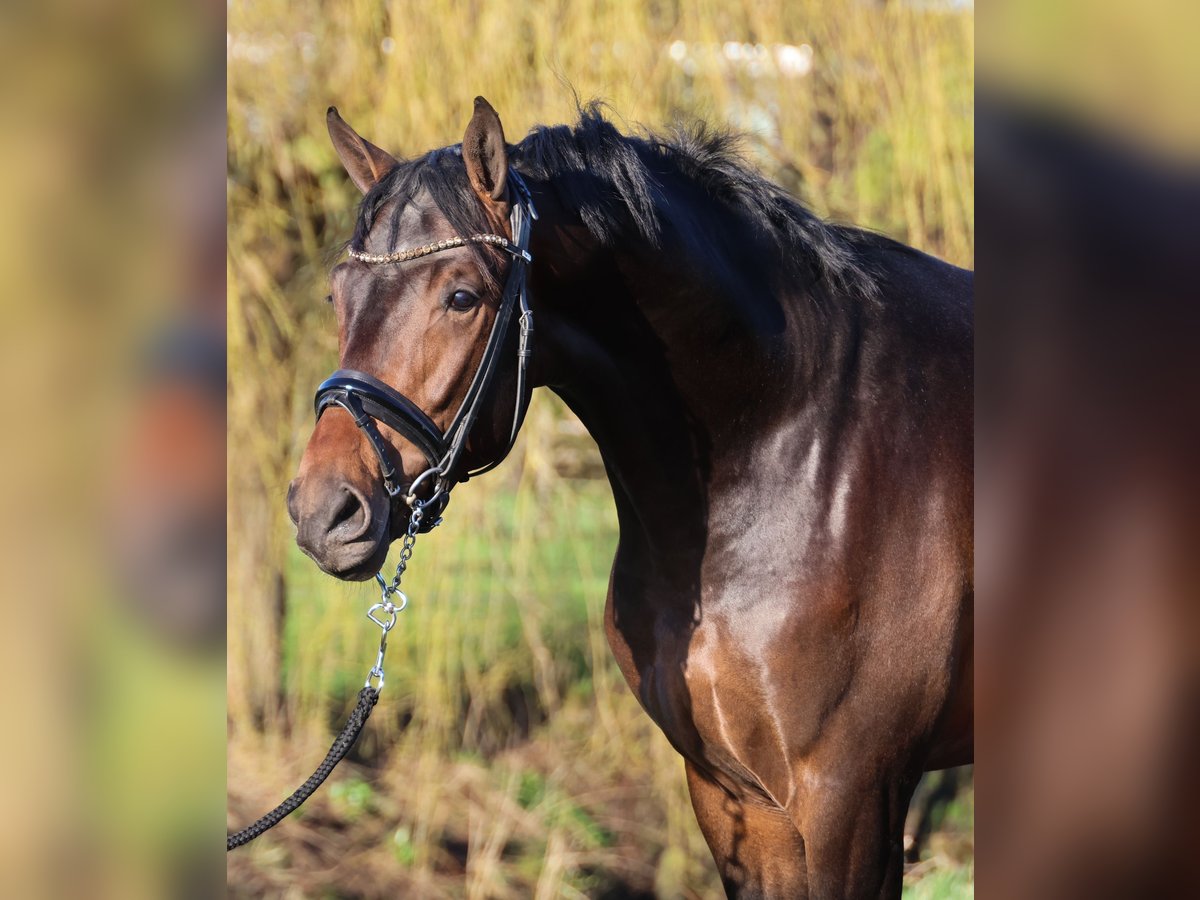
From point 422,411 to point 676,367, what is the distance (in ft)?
1.82

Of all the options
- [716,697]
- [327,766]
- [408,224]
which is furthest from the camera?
[716,697]

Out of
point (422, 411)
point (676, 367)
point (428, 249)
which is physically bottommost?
point (422, 411)

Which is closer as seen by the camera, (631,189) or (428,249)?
(428,249)

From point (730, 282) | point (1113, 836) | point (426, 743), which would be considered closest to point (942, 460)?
point (730, 282)

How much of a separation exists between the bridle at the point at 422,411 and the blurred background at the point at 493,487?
203 cm

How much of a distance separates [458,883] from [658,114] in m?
2.83

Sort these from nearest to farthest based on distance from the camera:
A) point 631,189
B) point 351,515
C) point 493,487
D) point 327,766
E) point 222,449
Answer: point 222,449 < point 327,766 < point 351,515 < point 631,189 < point 493,487

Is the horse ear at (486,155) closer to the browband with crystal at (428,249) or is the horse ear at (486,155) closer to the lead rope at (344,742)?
the browband with crystal at (428,249)

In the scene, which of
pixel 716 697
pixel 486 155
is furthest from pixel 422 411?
pixel 716 697

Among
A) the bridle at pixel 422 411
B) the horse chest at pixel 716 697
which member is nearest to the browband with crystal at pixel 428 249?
the bridle at pixel 422 411

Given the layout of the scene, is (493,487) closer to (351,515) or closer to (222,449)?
(351,515)

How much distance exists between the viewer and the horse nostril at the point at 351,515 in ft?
5.40

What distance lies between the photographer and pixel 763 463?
2113mm

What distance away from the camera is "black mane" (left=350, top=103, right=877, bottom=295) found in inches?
71.0
